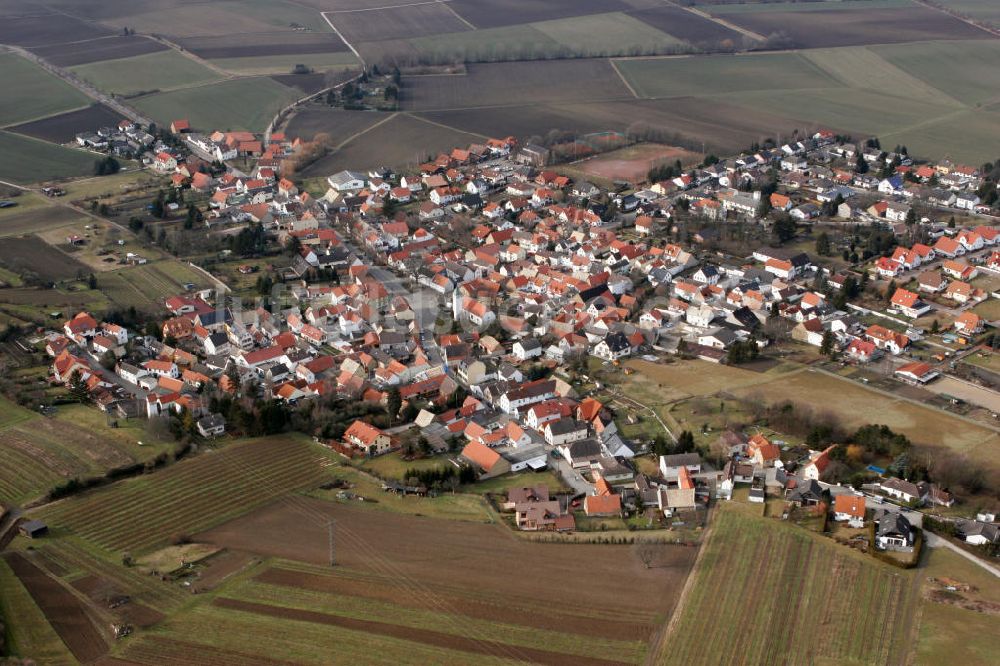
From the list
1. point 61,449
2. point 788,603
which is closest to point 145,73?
point 61,449

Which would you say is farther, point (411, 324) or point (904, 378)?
point (411, 324)

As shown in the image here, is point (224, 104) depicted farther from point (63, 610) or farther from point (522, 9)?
point (63, 610)

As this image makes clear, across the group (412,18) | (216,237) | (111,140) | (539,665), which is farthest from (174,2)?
(539,665)

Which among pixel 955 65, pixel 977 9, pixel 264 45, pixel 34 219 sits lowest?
pixel 34 219

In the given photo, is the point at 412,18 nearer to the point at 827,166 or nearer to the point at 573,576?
the point at 827,166

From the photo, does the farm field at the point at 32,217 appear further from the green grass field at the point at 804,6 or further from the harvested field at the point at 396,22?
the green grass field at the point at 804,6

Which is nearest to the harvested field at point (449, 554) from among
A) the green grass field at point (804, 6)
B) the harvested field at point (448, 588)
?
the harvested field at point (448, 588)
